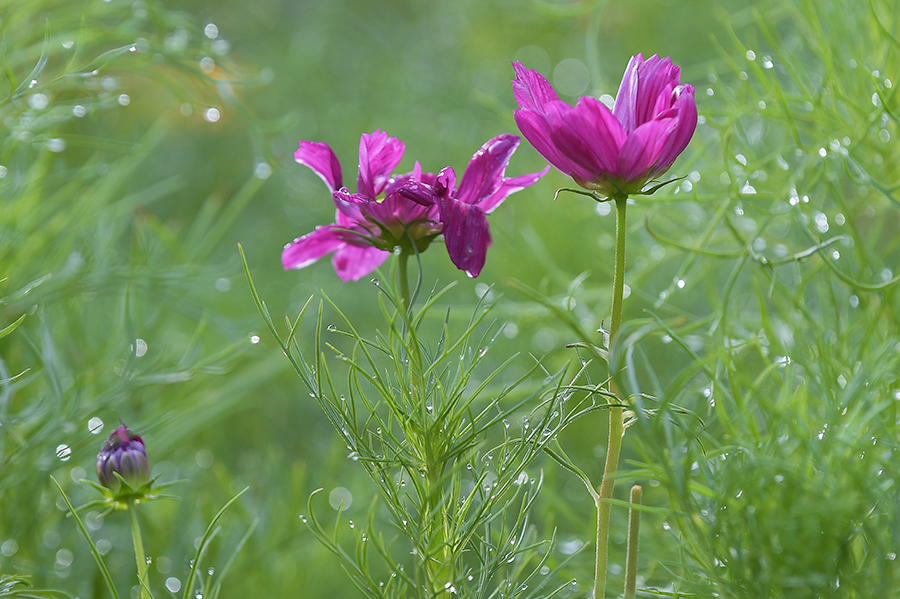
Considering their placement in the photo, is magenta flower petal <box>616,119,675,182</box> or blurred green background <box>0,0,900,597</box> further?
blurred green background <box>0,0,900,597</box>

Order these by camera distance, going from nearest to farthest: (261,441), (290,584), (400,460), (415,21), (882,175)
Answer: (400,460), (882,175), (290,584), (261,441), (415,21)

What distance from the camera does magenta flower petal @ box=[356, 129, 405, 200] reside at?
8.9 inches

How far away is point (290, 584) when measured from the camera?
0.48 meters

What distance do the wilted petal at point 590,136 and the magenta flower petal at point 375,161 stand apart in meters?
0.06

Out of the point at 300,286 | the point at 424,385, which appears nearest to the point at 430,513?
the point at 424,385

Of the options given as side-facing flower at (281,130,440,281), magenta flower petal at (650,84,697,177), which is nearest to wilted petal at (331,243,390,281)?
side-facing flower at (281,130,440,281)

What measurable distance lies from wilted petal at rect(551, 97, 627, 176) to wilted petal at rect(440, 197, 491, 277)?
31 mm

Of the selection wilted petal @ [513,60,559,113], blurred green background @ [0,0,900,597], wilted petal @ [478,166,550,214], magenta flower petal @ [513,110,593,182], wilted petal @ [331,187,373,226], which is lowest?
blurred green background @ [0,0,900,597]

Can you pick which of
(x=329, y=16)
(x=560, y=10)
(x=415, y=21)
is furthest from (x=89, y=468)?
(x=415, y=21)

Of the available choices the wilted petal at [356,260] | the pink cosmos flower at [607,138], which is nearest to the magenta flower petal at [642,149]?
the pink cosmos flower at [607,138]

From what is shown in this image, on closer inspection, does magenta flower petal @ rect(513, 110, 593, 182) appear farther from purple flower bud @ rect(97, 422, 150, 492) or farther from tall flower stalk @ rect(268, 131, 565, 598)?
purple flower bud @ rect(97, 422, 150, 492)

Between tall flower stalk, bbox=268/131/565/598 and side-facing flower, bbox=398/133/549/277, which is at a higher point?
side-facing flower, bbox=398/133/549/277

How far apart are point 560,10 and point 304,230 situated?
0.59 metres

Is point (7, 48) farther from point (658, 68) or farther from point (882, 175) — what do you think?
point (882, 175)
